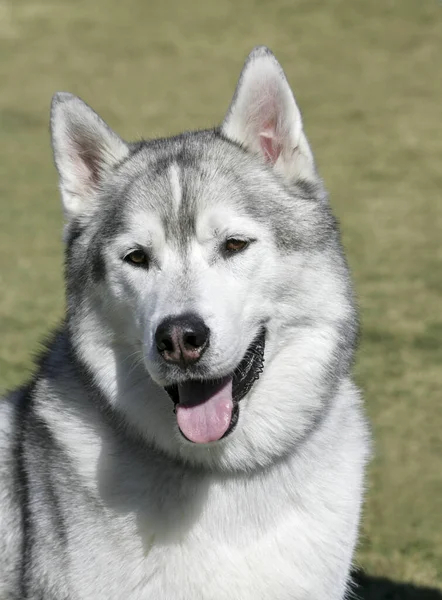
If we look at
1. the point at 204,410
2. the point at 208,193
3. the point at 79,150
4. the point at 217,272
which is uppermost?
the point at 79,150

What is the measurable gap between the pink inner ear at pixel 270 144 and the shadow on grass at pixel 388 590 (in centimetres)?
232

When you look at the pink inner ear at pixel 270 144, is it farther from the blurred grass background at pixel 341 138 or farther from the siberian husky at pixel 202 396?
the blurred grass background at pixel 341 138

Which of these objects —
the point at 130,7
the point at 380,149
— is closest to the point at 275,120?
the point at 380,149

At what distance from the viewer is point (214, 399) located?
363 centimetres

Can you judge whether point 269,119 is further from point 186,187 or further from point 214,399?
point 214,399

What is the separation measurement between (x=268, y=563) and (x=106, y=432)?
2.73 feet

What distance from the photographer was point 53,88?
1916cm

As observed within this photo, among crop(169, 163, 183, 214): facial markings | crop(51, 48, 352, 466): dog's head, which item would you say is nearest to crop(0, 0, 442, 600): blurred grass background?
crop(51, 48, 352, 466): dog's head

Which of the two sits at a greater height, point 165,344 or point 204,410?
point 165,344

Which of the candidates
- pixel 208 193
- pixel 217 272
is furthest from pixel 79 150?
pixel 217 272

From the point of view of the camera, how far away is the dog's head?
3.61 metres

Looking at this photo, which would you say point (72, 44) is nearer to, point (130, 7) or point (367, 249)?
point (130, 7)

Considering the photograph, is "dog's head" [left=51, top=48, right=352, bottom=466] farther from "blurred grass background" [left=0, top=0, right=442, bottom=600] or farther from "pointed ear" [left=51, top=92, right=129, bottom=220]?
"blurred grass background" [left=0, top=0, right=442, bottom=600]

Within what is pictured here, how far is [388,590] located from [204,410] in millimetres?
2107
